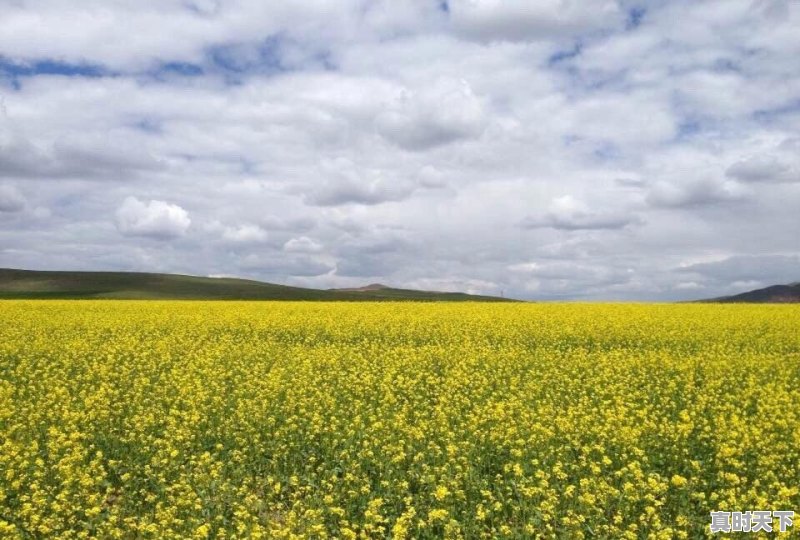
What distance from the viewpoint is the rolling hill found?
76.2 meters

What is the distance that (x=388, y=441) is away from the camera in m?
11.0

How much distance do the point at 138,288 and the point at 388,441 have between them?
79.2 m

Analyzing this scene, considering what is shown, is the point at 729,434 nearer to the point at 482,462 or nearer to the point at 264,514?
the point at 482,462

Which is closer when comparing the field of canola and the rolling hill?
the field of canola

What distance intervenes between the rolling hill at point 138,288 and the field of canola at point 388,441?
57.8 meters

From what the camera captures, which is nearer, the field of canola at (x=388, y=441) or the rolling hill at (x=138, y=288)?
the field of canola at (x=388, y=441)

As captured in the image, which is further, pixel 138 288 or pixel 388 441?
Answer: pixel 138 288

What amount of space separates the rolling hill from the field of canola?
57.8 metres

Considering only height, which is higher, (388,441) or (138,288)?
(138,288)

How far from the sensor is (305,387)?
1479 cm

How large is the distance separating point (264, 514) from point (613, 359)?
1236 cm

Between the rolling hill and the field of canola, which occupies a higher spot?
the rolling hill

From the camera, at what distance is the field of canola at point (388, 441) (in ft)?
26.8

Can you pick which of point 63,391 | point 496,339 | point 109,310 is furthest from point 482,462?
point 109,310
